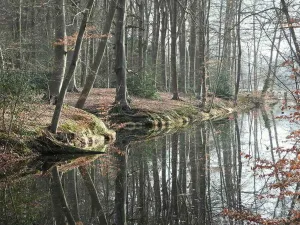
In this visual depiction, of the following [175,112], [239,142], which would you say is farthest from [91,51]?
[239,142]

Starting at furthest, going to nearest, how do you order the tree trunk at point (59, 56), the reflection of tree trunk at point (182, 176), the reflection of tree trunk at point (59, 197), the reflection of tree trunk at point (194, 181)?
the tree trunk at point (59, 56) < the reflection of tree trunk at point (194, 181) < the reflection of tree trunk at point (182, 176) < the reflection of tree trunk at point (59, 197)

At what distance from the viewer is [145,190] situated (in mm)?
7137

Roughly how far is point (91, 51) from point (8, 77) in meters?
15.8

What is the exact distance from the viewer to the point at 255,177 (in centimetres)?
788

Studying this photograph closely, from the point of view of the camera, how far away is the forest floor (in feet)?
30.7

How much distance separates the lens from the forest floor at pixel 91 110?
936 cm

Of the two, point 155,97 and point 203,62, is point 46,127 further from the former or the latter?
point 203,62

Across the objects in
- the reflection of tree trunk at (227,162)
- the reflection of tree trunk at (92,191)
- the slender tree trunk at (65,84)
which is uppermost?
the slender tree trunk at (65,84)

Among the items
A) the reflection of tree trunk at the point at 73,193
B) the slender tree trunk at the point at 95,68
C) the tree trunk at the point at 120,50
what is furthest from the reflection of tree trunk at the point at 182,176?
the slender tree trunk at the point at 95,68

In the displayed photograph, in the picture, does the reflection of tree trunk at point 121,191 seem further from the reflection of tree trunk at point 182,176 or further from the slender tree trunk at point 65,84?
→ the slender tree trunk at point 65,84

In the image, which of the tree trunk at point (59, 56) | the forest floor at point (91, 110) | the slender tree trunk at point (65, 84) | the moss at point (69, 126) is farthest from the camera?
the tree trunk at point (59, 56)

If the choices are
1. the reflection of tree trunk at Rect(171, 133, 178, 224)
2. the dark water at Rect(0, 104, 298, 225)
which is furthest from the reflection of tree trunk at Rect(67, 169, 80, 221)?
the reflection of tree trunk at Rect(171, 133, 178, 224)

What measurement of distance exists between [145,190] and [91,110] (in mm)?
9593

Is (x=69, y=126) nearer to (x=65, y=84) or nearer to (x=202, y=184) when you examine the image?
(x=65, y=84)
